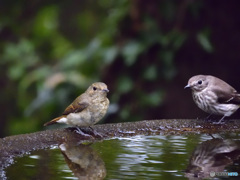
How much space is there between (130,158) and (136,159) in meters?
0.05

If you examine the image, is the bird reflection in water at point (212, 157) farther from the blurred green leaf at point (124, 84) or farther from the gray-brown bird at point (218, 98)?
the blurred green leaf at point (124, 84)

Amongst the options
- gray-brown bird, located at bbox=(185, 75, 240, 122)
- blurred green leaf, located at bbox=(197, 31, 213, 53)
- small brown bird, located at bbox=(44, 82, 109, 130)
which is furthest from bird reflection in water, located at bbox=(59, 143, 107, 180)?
blurred green leaf, located at bbox=(197, 31, 213, 53)

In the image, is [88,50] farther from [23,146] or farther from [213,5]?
[23,146]

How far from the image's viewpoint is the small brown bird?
4895 millimetres

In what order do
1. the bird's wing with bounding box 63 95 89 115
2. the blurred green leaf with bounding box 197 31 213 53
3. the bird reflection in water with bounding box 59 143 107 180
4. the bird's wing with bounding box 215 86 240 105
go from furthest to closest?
the blurred green leaf with bounding box 197 31 213 53 < the bird's wing with bounding box 215 86 240 105 < the bird's wing with bounding box 63 95 89 115 < the bird reflection in water with bounding box 59 143 107 180

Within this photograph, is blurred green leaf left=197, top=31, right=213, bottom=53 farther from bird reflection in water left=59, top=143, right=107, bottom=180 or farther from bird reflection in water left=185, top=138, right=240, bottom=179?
bird reflection in water left=59, top=143, right=107, bottom=180

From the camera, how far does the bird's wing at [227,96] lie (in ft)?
18.3

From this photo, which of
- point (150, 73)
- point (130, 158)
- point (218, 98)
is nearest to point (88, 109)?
point (130, 158)

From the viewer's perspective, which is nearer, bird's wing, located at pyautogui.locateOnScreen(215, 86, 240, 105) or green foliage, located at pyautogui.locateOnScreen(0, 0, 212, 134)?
bird's wing, located at pyautogui.locateOnScreen(215, 86, 240, 105)

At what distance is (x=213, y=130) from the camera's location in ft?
16.0

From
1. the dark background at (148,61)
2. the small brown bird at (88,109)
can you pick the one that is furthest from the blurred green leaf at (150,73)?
the small brown bird at (88,109)

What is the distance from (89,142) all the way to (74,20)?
233 inches

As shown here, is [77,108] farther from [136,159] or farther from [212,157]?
[212,157]

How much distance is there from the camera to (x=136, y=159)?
12.5 ft
